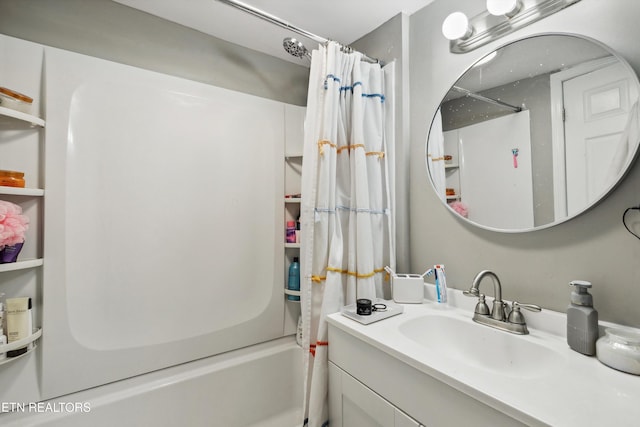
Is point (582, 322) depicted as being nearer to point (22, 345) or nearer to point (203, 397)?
point (203, 397)

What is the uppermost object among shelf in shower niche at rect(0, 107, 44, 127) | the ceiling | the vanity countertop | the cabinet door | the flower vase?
the ceiling

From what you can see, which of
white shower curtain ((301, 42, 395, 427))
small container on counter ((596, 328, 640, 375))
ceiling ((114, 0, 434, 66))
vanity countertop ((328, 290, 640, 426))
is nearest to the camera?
vanity countertop ((328, 290, 640, 426))

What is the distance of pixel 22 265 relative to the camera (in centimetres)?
106

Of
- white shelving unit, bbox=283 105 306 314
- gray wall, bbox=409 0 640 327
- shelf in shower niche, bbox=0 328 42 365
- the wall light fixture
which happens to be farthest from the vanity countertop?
shelf in shower niche, bbox=0 328 42 365

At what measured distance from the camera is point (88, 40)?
4.28 ft

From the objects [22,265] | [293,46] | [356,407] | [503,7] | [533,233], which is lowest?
[356,407]

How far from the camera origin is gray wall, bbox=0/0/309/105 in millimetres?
1206

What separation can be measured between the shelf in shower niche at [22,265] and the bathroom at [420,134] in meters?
0.08

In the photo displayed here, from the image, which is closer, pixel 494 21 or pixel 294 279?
pixel 494 21

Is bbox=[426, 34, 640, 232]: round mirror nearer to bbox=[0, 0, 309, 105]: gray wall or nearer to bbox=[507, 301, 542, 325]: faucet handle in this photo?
bbox=[507, 301, 542, 325]: faucet handle

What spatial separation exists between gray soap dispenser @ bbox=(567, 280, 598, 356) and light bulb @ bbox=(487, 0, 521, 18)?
0.99m

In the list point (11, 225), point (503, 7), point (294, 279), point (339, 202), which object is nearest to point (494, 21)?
point (503, 7)

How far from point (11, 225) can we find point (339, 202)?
50.8 inches

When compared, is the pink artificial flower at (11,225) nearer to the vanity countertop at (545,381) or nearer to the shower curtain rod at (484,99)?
the vanity countertop at (545,381)
